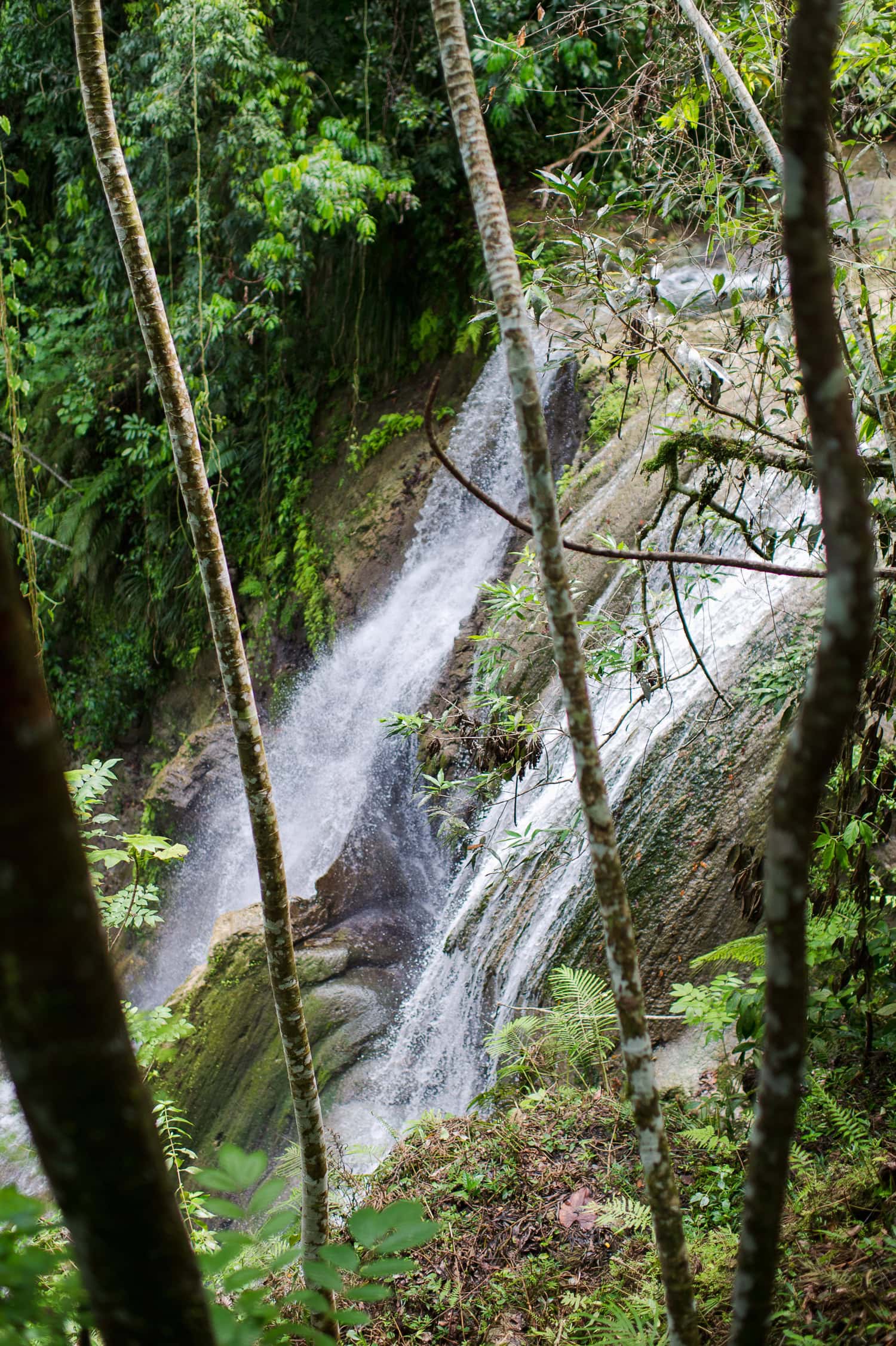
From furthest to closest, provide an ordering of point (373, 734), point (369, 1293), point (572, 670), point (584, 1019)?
point (373, 734)
point (584, 1019)
point (572, 670)
point (369, 1293)

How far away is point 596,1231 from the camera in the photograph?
286cm

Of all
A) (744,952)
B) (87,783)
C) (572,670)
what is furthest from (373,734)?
(572,670)

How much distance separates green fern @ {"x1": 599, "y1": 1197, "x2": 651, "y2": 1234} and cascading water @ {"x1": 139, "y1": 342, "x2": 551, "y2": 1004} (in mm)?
3327

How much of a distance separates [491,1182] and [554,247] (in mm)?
6692

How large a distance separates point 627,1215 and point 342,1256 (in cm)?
209

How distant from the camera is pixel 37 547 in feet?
32.2

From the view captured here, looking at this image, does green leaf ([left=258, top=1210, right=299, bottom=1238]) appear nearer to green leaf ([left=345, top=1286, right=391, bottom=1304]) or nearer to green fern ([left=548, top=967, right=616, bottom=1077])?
green leaf ([left=345, top=1286, right=391, bottom=1304])

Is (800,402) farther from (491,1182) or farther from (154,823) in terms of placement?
(154,823)

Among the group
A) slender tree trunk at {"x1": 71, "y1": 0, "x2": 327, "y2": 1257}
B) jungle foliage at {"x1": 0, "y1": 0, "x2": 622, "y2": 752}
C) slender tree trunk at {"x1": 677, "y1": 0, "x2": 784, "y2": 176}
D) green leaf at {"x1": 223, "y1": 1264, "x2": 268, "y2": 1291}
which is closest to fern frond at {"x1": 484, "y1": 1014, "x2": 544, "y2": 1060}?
slender tree trunk at {"x1": 71, "y1": 0, "x2": 327, "y2": 1257}

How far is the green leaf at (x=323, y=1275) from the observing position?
114cm

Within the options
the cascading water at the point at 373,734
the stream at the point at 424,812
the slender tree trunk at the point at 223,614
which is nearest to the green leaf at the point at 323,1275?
→ the slender tree trunk at the point at 223,614

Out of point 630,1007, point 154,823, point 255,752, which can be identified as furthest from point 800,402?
point 154,823

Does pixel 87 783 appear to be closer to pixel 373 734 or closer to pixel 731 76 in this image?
pixel 731 76

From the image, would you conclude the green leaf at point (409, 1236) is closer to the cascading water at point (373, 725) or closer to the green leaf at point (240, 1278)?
the green leaf at point (240, 1278)
